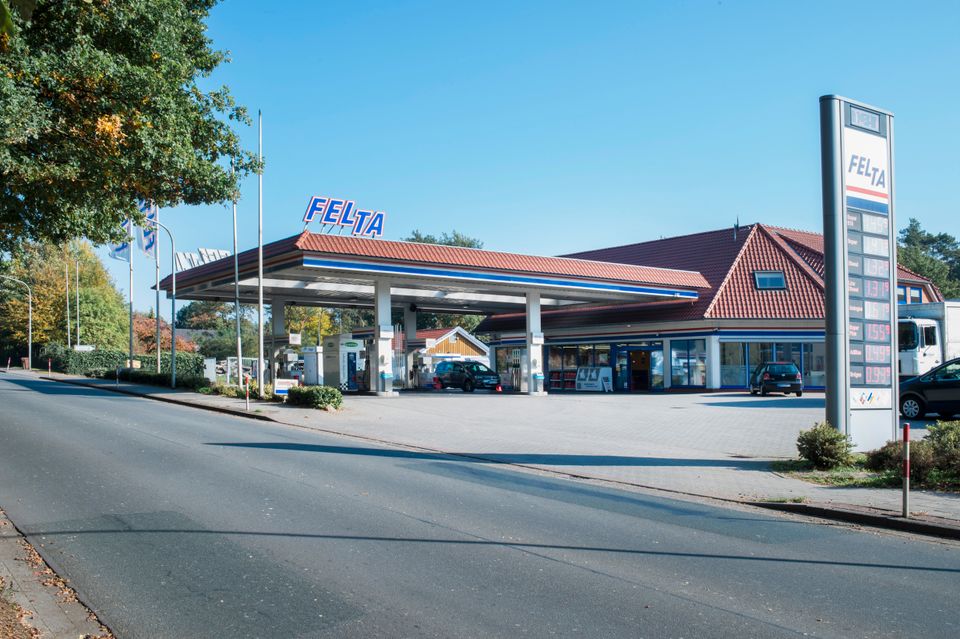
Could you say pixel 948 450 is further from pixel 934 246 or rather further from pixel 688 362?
pixel 934 246

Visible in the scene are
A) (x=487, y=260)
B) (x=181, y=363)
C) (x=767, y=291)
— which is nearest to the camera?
(x=487, y=260)

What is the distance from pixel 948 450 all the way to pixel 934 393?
36.2ft

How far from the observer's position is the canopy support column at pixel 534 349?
36406 mm

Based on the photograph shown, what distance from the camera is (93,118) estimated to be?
40.8 feet

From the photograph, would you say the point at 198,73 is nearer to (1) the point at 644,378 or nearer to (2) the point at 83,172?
(2) the point at 83,172

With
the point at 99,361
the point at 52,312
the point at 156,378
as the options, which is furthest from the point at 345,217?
the point at 52,312

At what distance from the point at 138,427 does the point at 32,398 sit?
12.9 m

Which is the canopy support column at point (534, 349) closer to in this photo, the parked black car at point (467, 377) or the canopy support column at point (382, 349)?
the parked black car at point (467, 377)

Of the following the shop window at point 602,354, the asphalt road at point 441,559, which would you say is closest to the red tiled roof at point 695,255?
the shop window at point 602,354

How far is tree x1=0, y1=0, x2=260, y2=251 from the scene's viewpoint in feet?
37.9

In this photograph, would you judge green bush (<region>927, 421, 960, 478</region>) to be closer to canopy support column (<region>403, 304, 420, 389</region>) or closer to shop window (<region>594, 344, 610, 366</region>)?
shop window (<region>594, 344, 610, 366</region>)

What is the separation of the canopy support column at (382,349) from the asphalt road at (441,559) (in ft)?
63.1

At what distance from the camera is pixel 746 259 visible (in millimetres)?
42156

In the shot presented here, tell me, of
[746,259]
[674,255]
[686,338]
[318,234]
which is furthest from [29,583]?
[674,255]
